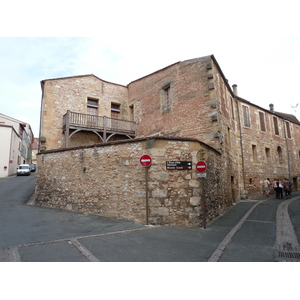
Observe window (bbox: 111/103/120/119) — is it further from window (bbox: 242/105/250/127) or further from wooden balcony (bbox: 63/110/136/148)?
window (bbox: 242/105/250/127)

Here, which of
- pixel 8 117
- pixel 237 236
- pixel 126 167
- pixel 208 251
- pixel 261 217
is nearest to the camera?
pixel 208 251

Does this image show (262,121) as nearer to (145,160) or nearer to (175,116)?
(175,116)

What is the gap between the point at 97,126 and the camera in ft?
44.5

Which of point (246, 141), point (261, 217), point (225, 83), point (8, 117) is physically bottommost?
point (261, 217)

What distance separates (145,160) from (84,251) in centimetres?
325

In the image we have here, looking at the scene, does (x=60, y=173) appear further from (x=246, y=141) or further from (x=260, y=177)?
(x=260, y=177)

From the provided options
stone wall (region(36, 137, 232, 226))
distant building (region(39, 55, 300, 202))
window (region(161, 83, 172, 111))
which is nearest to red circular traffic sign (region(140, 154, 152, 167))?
stone wall (region(36, 137, 232, 226))

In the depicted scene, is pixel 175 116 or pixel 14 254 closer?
pixel 14 254

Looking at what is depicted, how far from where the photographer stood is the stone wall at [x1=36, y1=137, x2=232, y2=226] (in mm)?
6633

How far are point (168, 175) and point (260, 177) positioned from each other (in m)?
12.6

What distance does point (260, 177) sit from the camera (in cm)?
1642

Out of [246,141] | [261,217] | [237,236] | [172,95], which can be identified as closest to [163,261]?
[237,236]

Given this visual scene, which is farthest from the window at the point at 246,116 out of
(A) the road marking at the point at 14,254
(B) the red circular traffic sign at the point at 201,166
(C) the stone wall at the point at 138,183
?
(A) the road marking at the point at 14,254

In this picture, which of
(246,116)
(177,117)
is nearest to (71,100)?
(177,117)
